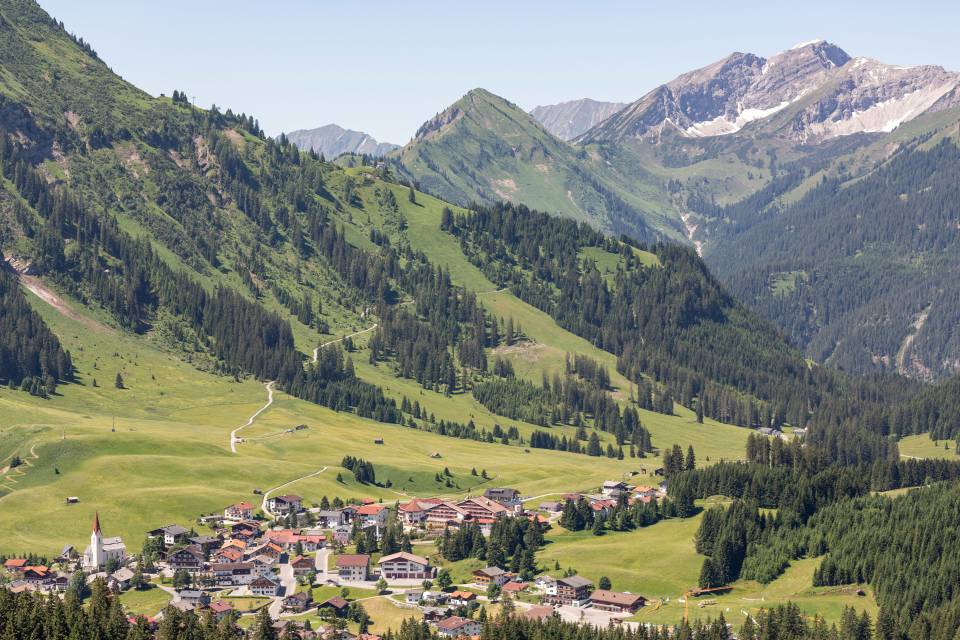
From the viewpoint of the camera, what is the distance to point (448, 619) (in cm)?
17362

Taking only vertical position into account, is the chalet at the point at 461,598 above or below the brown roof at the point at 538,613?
below

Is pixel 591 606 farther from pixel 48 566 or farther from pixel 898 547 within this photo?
pixel 48 566

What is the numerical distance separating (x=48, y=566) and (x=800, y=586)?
11738cm

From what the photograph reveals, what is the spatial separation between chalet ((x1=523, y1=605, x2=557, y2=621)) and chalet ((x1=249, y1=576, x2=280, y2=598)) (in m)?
39.8

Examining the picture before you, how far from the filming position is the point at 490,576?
197000 millimetres

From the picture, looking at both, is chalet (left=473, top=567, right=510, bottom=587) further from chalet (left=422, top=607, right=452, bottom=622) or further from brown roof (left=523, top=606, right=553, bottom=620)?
brown roof (left=523, top=606, right=553, bottom=620)

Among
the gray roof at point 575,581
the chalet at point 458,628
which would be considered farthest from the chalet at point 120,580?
the gray roof at point 575,581

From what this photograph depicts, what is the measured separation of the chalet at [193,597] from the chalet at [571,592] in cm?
4998

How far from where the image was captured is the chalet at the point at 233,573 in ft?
644

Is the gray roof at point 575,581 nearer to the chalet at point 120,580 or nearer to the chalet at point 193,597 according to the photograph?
the chalet at point 193,597

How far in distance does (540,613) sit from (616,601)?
14746 mm

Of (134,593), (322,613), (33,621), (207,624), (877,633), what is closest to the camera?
(33,621)

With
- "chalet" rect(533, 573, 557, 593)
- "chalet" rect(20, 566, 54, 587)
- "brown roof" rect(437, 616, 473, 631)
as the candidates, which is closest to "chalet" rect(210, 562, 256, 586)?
"chalet" rect(20, 566, 54, 587)

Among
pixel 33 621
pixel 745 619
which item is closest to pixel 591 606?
pixel 745 619
